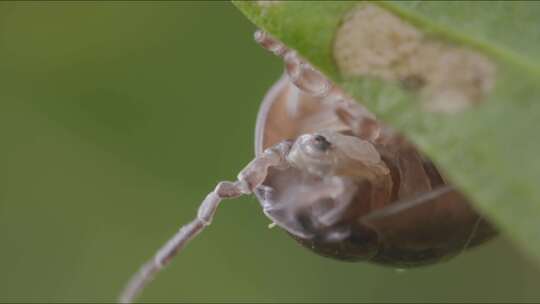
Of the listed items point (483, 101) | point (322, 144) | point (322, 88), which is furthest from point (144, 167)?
point (483, 101)

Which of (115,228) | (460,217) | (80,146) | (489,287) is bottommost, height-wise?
(489,287)

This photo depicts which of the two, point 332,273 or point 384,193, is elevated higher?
point 384,193

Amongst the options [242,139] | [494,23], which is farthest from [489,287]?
[494,23]

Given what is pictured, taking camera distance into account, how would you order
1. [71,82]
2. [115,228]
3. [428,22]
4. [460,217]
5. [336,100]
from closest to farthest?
[428,22] < [460,217] < [336,100] < [71,82] < [115,228]

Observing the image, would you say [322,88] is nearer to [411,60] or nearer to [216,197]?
[216,197]

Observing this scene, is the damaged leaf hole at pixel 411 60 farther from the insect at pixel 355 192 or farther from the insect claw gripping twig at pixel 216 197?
the insect claw gripping twig at pixel 216 197

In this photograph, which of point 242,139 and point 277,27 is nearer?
point 277,27

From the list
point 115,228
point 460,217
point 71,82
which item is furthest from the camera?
point 115,228

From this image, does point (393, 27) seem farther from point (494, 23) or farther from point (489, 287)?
point (489, 287)

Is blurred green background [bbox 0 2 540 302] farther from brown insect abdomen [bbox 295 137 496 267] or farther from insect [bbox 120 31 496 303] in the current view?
brown insect abdomen [bbox 295 137 496 267]
